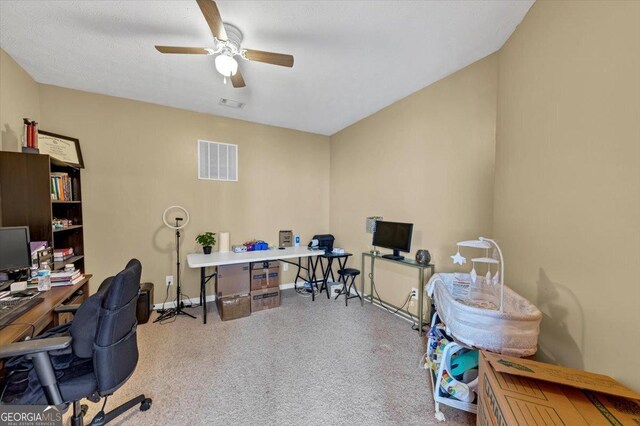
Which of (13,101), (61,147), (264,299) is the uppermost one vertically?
(13,101)

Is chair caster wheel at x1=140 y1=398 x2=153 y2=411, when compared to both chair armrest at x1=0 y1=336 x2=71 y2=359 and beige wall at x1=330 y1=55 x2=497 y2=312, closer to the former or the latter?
chair armrest at x1=0 y1=336 x2=71 y2=359

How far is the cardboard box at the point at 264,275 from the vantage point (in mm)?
3213

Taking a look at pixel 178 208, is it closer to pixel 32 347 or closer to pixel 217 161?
pixel 217 161

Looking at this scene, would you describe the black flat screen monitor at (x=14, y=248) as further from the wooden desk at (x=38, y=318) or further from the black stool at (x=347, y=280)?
the black stool at (x=347, y=280)

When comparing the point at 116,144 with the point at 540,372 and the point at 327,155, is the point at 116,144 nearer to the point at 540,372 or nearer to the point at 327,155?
the point at 327,155

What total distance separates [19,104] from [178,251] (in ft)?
6.75

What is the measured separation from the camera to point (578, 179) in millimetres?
1251

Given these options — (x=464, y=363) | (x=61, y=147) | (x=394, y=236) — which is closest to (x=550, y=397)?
(x=464, y=363)

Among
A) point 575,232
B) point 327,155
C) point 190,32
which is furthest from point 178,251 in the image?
point 575,232

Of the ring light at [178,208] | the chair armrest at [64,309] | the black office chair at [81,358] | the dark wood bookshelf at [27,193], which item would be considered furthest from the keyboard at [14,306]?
the ring light at [178,208]

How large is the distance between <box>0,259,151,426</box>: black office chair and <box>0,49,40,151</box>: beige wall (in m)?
2.02

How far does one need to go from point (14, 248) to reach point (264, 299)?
2.34 m

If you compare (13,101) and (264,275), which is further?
(264,275)

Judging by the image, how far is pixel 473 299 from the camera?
6.25 ft
